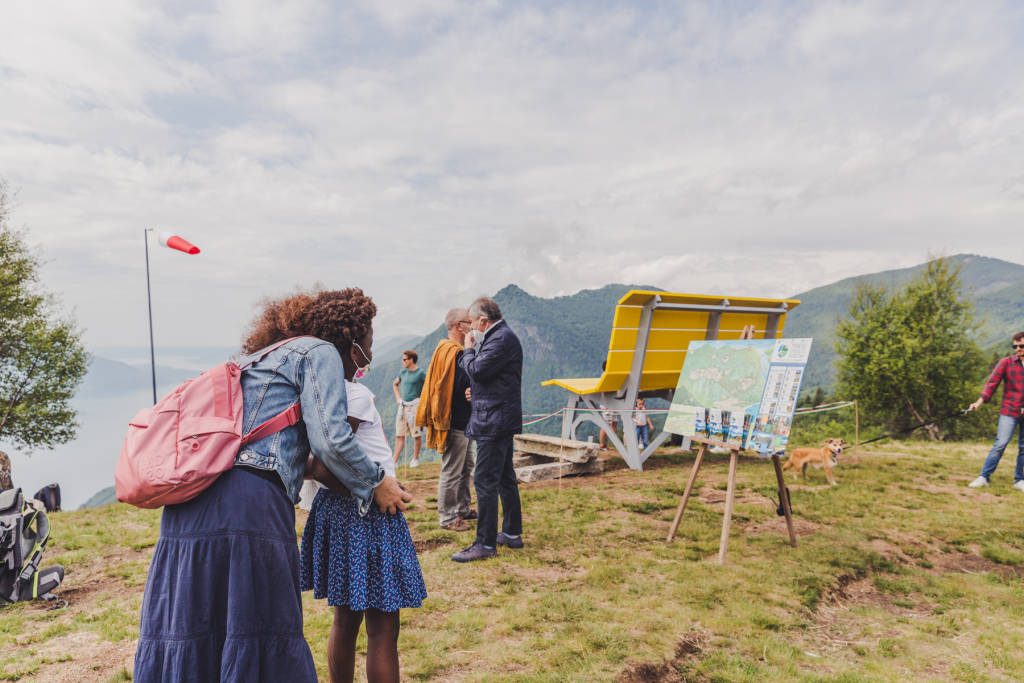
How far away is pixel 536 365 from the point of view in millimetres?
167125

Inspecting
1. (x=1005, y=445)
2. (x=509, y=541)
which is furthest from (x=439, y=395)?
(x=1005, y=445)

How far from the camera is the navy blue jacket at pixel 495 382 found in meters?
4.61

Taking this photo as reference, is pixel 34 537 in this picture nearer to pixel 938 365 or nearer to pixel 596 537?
pixel 596 537

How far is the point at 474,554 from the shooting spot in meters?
4.71

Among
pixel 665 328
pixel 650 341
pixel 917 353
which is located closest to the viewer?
pixel 650 341

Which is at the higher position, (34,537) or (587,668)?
(34,537)

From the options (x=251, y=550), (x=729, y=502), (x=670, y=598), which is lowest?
(x=670, y=598)

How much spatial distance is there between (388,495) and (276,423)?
0.55 m

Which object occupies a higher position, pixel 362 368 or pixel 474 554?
pixel 362 368

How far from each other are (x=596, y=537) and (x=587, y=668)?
88.9 inches

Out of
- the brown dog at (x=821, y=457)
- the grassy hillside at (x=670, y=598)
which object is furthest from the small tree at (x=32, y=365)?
the brown dog at (x=821, y=457)

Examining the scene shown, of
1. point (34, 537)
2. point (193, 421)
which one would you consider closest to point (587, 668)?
point (193, 421)

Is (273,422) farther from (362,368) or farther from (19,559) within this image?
(19,559)

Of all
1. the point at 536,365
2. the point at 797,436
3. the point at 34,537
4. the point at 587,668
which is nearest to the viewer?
the point at 587,668
